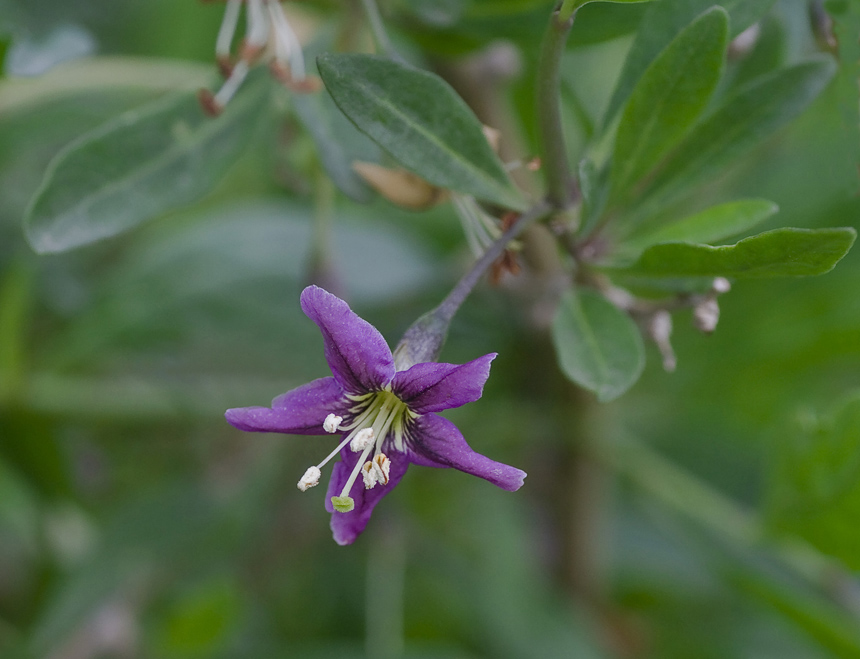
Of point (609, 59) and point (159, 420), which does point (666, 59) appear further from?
point (159, 420)

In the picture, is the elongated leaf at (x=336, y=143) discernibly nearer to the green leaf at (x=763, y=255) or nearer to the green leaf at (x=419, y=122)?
the green leaf at (x=419, y=122)

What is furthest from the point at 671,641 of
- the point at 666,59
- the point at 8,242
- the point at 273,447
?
the point at 8,242

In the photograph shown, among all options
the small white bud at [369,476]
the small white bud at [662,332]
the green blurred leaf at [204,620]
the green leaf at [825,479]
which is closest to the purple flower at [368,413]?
the small white bud at [369,476]

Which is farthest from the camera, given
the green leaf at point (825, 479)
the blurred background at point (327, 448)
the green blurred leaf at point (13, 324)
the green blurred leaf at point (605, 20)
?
the green blurred leaf at point (13, 324)

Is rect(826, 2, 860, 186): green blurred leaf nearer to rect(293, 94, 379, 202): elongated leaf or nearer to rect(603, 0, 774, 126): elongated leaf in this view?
rect(603, 0, 774, 126): elongated leaf

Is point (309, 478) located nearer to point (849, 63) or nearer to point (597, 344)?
point (597, 344)

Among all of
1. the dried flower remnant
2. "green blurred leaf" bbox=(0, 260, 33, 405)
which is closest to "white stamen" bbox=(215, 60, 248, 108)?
the dried flower remnant

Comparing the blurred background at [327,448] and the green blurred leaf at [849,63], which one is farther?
the blurred background at [327,448]
